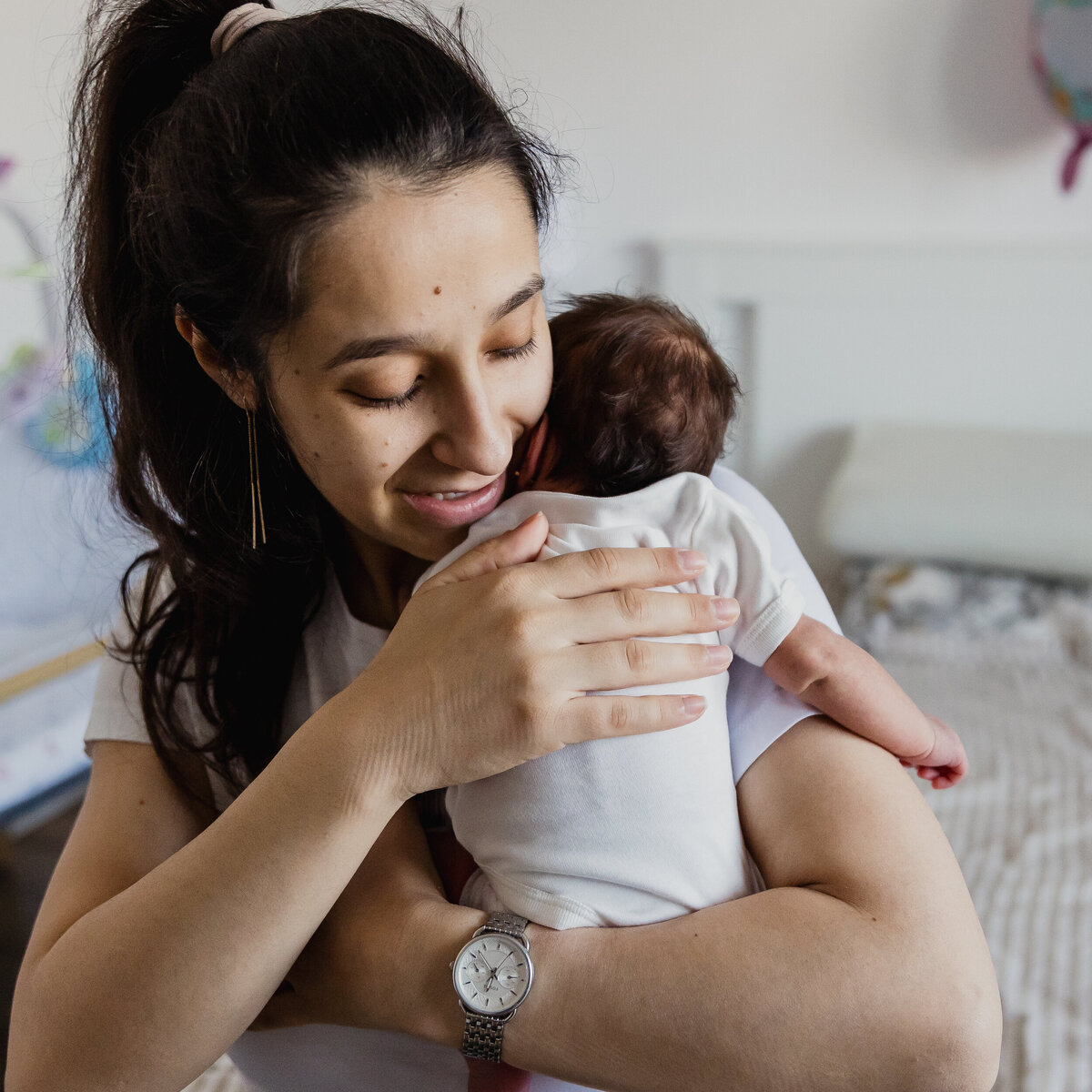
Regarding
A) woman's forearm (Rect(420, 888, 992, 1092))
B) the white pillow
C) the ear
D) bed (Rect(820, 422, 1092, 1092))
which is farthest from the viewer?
the white pillow

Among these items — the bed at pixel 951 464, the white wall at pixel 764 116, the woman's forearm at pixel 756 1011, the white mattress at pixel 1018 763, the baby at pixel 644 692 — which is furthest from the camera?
the white wall at pixel 764 116

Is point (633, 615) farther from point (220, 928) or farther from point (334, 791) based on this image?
point (220, 928)

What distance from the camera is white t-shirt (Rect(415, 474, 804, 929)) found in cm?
81

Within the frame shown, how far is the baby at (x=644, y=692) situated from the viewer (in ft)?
2.66

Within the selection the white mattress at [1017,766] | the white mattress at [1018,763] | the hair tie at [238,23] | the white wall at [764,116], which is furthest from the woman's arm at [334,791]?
the white wall at [764,116]

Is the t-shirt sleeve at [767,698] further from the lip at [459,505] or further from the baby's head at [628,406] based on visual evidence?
the lip at [459,505]

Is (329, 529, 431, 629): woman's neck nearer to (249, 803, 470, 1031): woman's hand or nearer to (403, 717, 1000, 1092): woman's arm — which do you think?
(249, 803, 470, 1031): woman's hand

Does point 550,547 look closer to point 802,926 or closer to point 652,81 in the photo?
point 802,926

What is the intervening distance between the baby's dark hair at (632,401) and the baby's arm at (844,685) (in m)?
0.22

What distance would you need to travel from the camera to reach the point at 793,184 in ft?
8.80

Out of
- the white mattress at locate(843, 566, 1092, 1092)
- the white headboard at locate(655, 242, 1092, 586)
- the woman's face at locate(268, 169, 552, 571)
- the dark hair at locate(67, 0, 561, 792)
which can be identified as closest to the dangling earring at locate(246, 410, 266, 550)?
the dark hair at locate(67, 0, 561, 792)

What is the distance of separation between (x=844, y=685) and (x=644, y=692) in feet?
0.54

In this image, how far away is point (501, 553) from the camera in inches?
34.0

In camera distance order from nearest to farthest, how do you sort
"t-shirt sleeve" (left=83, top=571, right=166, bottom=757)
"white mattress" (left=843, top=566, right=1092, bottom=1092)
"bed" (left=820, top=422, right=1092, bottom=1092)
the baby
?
the baby → "t-shirt sleeve" (left=83, top=571, right=166, bottom=757) → "white mattress" (left=843, top=566, right=1092, bottom=1092) → "bed" (left=820, top=422, right=1092, bottom=1092)
